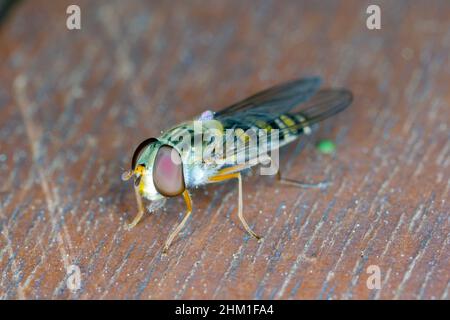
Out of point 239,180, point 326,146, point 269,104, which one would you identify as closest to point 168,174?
point 239,180

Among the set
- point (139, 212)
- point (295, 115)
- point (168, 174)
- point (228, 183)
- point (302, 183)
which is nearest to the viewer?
point (168, 174)

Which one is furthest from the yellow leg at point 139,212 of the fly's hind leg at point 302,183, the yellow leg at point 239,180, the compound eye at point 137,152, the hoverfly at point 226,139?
the fly's hind leg at point 302,183

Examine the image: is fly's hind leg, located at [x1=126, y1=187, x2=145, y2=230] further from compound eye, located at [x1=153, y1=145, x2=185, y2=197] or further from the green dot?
the green dot

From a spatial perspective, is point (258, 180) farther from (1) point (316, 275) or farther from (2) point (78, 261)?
(2) point (78, 261)

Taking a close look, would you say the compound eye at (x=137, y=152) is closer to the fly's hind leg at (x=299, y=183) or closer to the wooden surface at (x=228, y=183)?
the wooden surface at (x=228, y=183)

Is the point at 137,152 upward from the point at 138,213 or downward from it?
upward

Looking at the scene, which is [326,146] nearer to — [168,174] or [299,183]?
[299,183]

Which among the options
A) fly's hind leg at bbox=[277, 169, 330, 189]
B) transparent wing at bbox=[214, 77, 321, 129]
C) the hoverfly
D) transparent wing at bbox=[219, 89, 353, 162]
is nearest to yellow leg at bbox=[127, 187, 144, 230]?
the hoverfly
